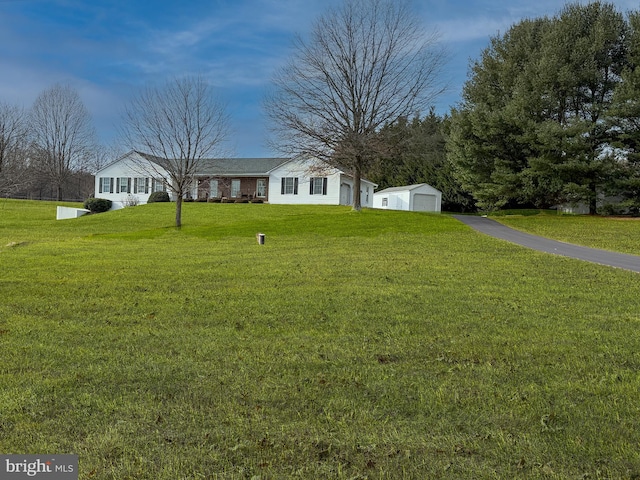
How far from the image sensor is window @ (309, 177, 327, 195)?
4050 centimetres

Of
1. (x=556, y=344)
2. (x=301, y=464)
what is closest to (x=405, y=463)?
(x=301, y=464)

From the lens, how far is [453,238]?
1942 centimetres

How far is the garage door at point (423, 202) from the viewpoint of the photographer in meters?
39.2

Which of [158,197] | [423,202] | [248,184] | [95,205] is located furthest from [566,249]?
[95,205]

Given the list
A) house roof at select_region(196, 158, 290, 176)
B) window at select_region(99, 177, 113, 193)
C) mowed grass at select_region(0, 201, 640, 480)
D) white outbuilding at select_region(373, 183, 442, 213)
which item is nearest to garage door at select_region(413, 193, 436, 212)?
white outbuilding at select_region(373, 183, 442, 213)

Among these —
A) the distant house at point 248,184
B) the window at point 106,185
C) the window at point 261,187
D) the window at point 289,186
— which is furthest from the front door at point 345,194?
the window at point 106,185

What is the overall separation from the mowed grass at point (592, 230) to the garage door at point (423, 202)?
11078 mm

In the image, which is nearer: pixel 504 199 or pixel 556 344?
pixel 556 344

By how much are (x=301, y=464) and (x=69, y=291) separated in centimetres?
691

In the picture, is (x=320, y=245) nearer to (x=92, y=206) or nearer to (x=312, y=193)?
(x=312, y=193)

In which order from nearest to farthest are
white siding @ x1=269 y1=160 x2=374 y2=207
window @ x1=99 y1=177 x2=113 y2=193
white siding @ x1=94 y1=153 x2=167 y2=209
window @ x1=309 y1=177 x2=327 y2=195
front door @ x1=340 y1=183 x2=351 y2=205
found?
white siding @ x1=269 y1=160 x2=374 y2=207 < window @ x1=309 y1=177 x2=327 y2=195 < front door @ x1=340 y1=183 x2=351 y2=205 < white siding @ x1=94 y1=153 x2=167 y2=209 < window @ x1=99 y1=177 x2=113 y2=193

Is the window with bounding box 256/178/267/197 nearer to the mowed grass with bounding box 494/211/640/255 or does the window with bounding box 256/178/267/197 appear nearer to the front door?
the front door

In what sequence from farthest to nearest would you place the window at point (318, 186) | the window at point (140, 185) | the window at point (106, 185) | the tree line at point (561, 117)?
the window at point (106, 185)
the window at point (140, 185)
the window at point (318, 186)
the tree line at point (561, 117)

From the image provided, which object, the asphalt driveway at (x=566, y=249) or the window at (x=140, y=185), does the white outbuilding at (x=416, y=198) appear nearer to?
the asphalt driveway at (x=566, y=249)
